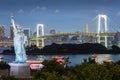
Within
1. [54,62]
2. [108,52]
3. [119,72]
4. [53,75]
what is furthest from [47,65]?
[108,52]

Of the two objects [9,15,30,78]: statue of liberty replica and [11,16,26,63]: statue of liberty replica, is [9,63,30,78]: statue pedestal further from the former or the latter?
[11,16,26,63]: statue of liberty replica

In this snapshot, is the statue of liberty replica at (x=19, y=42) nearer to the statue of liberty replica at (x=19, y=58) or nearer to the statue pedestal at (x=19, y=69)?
the statue of liberty replica at (x=19, y=58)

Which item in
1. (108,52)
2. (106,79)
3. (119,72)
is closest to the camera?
(106,79)

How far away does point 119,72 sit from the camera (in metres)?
20.9

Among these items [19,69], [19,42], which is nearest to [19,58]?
[19,69]

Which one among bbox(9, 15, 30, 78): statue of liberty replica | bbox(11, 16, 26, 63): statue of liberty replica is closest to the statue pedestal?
bbox(9, 15, 30, 78): statue of liberty replica

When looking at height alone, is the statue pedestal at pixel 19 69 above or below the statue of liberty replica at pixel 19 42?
below

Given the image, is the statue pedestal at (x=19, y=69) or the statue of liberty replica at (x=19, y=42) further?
the statue of liberty replica at (x=19, y=42)

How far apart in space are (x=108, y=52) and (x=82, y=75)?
94897mm

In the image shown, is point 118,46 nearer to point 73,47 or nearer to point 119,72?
point 73,47

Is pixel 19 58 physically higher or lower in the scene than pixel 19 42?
lower

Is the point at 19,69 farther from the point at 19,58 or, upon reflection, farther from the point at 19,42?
the point at 19,42

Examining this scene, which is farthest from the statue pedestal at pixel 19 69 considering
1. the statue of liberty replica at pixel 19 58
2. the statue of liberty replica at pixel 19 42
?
the statue of liberty replica at pixel 19 42

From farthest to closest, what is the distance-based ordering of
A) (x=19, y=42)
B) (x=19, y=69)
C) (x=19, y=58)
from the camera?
(x=19, y=58), (x=19, y=42), (x=19, y=69)
